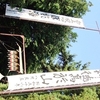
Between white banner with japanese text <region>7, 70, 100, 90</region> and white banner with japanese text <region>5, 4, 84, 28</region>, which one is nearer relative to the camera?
white banner with japanese text <region>7, 70, 100, 90</region>

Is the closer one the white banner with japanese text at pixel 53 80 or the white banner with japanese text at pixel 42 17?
the white banner with japanese text at pixel 53 80

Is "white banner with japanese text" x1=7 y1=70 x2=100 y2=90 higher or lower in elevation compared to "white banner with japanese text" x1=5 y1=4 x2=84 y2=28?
lower

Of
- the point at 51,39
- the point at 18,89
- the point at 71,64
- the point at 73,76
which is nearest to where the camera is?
the point at 18,89

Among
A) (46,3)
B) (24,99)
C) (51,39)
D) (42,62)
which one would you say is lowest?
(24,99)

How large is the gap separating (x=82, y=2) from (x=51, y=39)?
173cm

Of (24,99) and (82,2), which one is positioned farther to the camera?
(82,2)

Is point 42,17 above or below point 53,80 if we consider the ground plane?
above

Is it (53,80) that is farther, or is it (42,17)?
(42,17)

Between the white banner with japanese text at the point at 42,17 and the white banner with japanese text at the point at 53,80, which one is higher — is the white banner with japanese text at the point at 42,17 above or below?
above

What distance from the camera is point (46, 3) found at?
1080 cm

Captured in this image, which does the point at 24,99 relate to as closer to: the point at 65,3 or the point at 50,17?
the point at 50,17

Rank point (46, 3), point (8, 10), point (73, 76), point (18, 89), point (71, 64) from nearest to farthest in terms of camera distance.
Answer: point (18, 89) < point (73, 76) < point (8, 10) < point (46, 3) < point (71, 64)

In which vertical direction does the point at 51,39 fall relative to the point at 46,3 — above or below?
below

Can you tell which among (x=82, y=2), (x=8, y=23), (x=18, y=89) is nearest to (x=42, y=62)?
(x=8, y=23)
